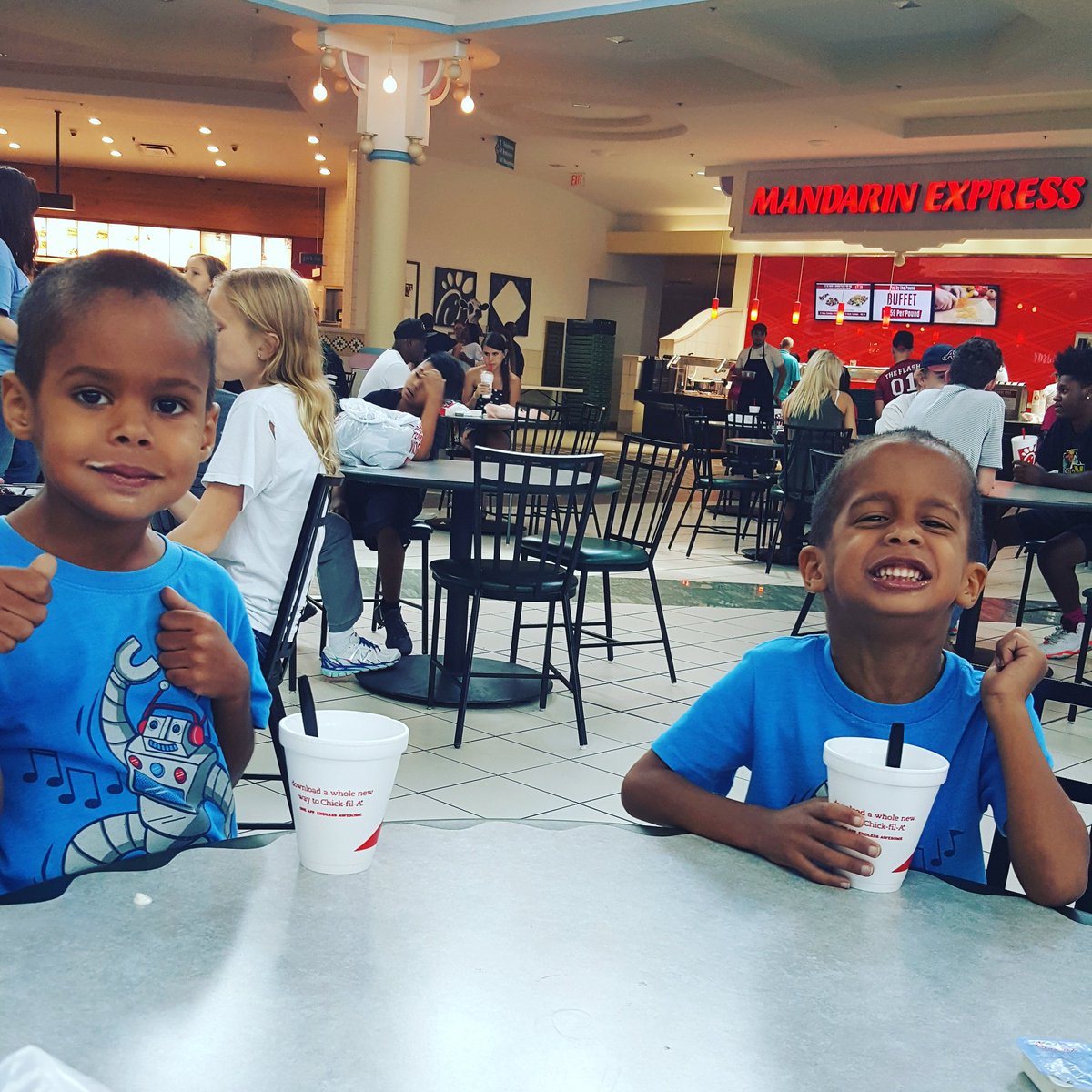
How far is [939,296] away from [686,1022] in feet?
52.5

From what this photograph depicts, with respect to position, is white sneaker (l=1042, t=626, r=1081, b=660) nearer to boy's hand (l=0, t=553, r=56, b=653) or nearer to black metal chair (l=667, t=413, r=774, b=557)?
black metal chair (l=667, t=413, r=774, b=557)

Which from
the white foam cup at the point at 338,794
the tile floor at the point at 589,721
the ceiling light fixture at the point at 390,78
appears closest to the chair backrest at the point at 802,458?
the tile floor at the point at 589,721

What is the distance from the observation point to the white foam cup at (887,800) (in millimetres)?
847

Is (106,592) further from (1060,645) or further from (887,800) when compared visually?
(1060,645)

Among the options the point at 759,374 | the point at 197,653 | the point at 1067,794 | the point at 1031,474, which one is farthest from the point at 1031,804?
the point at 759,374

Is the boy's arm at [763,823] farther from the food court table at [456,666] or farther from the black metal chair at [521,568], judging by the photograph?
the food court table at [456,666]

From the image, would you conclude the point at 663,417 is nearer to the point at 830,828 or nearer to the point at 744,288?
the point at 744,288

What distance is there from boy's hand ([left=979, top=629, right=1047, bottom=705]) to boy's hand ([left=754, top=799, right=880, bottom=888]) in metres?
0.22

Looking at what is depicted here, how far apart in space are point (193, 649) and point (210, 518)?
4.68ft

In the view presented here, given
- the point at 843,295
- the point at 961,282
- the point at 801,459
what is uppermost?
the point at 961,282

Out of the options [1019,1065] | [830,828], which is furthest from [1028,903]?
[1019,1065]

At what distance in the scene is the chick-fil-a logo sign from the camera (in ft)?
39.7

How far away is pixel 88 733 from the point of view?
3.33 feet

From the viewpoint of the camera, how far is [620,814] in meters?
2.98
